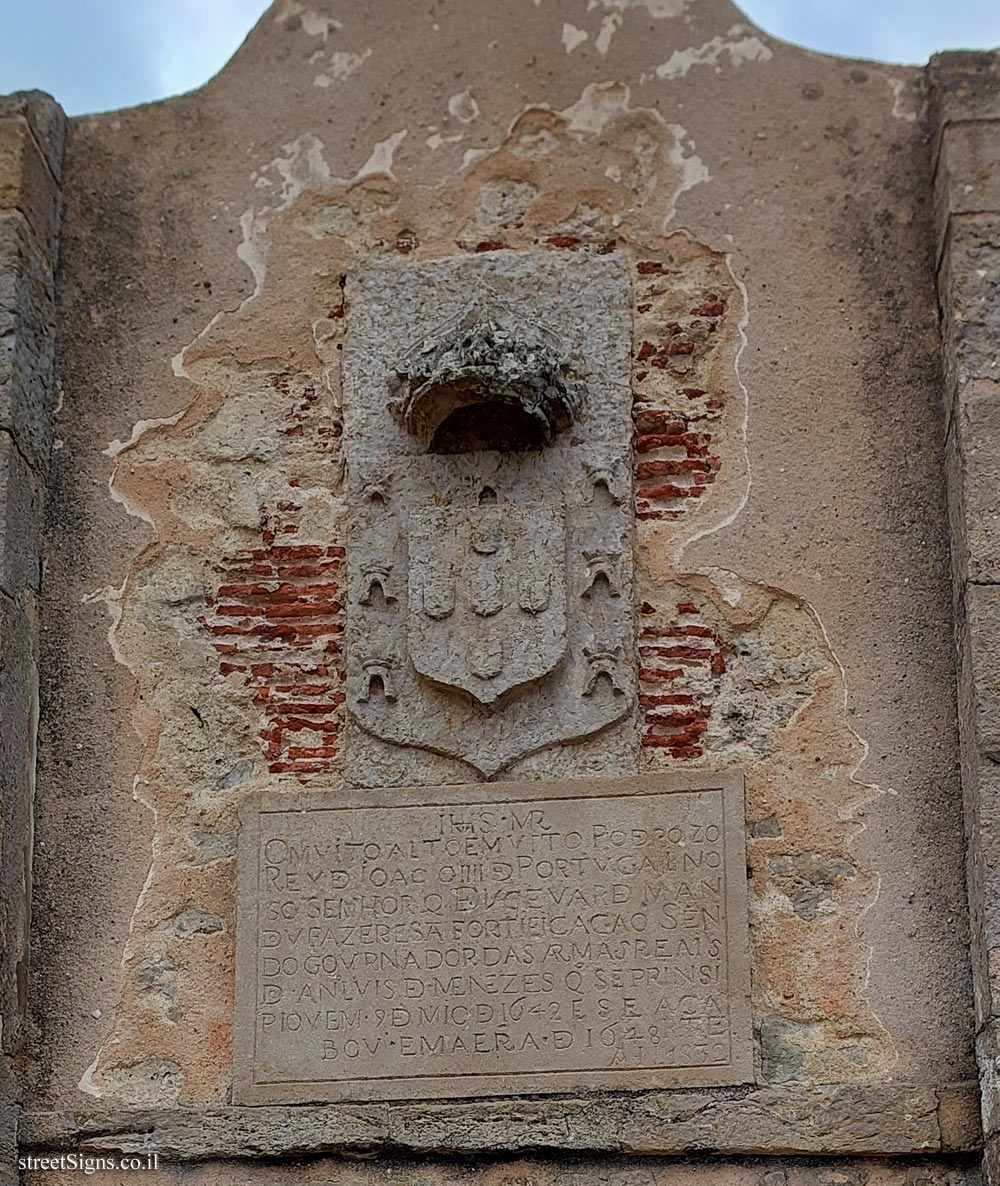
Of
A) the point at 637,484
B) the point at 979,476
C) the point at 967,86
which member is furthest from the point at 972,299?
the point at 637,484

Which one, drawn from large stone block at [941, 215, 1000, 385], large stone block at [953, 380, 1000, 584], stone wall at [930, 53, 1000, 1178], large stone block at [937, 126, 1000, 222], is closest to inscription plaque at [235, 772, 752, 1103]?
stone wall at [930, 53, 1000, 1178]

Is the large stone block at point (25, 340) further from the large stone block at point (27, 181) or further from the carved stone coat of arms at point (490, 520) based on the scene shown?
the carved stone coat of arms at point (490, 520)

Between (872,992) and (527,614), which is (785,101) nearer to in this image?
(527,614)

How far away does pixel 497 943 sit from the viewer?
13.6ft

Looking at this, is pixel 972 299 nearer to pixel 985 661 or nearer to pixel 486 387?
pixel 985 661

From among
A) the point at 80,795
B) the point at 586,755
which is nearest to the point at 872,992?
the point at 586,755

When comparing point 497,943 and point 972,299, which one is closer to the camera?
point 497,943

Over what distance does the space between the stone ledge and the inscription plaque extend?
4cm

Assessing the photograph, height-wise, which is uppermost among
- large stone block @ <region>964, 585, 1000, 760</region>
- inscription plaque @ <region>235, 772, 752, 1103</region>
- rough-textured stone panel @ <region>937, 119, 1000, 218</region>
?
rough-textured stone panel @ <region>937, 119, 1000, 218</region>

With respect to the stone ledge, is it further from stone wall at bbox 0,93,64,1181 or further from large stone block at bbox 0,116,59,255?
large stone block at bbox 0,116,59,255

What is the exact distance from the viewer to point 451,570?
4414 millimetres

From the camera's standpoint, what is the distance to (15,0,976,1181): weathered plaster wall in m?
4.18

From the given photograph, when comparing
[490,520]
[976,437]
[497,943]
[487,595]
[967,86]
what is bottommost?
[497,943]

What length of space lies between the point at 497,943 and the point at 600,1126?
0.46 m
